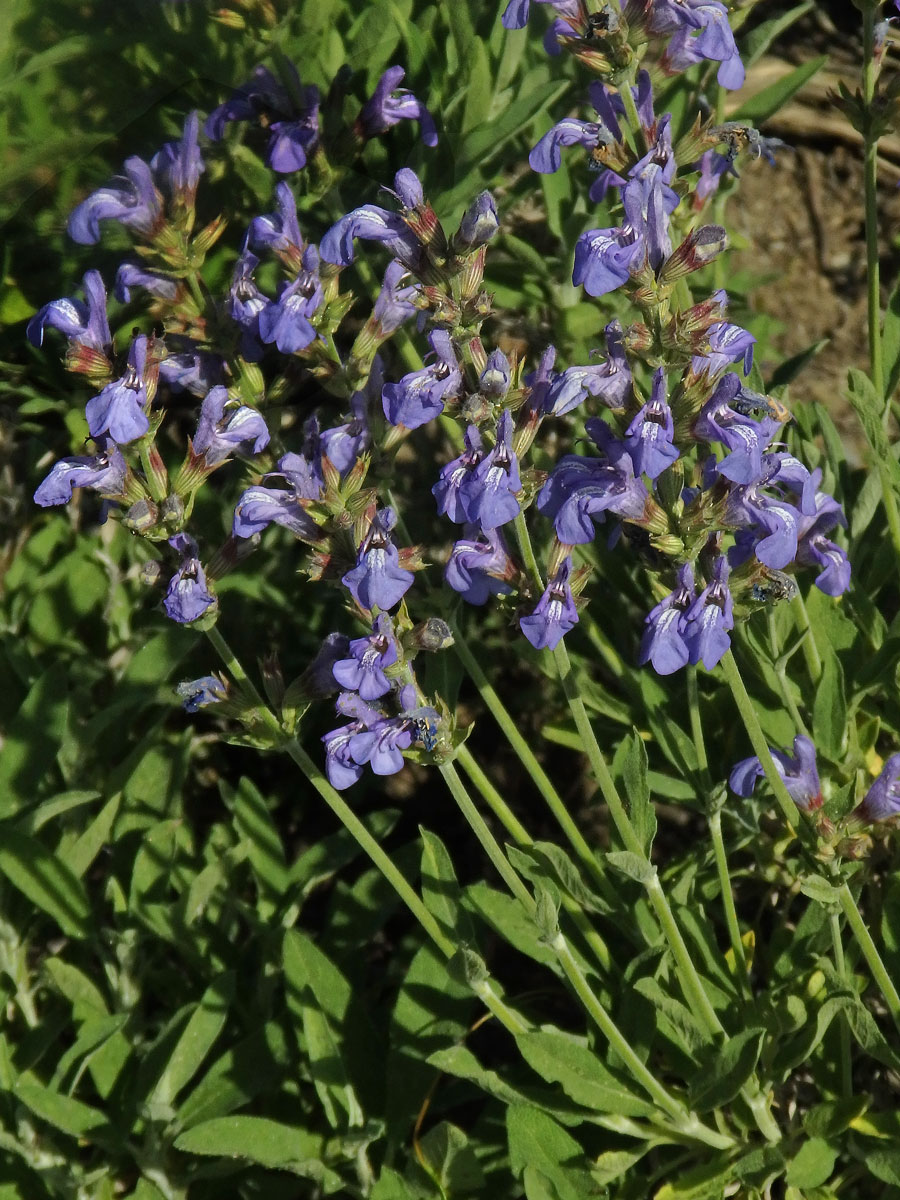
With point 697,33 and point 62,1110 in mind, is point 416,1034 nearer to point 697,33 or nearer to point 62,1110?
point 62,1110

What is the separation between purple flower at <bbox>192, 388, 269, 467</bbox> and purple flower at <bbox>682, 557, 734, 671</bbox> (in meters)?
0.76

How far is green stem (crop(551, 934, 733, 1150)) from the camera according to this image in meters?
2.19

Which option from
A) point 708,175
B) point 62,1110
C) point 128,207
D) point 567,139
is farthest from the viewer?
point 708,175

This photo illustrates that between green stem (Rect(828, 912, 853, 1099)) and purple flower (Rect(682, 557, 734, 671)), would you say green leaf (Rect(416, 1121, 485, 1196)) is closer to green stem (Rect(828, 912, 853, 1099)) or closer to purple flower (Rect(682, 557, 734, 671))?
green stem (Rect(828, 912, 853, 1099))

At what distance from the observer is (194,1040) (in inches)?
103

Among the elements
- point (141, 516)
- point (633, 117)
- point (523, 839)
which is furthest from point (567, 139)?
point (523, 839)

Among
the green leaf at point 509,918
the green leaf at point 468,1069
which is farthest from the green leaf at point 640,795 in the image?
the green leaf at point 468,1069

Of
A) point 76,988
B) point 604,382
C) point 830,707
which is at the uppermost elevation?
point 604,382

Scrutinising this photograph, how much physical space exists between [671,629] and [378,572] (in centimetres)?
48

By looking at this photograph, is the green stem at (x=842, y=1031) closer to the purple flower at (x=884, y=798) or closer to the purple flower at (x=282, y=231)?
the purple flower at (x=884, y=798)

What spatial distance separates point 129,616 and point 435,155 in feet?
5.10

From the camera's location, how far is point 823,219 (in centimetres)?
472

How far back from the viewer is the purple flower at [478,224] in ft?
6.02

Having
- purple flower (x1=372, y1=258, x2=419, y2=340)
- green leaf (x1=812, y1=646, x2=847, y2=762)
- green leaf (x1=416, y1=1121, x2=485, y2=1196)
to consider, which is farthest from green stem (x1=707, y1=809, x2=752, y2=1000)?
purple flower (x1=372, y1=258, x2=419, y2=340)
